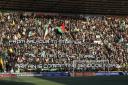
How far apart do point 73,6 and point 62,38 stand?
3598 millimetres

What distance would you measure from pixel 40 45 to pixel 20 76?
5.68m

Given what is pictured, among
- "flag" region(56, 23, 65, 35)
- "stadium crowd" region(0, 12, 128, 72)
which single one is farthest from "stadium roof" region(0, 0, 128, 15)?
"flag" region(56, 23, 65, 35)

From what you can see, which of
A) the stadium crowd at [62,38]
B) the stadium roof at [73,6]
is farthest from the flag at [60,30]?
the stadium roof at [73,6]

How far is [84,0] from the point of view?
3528 centimetres

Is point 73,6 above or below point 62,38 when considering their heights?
above

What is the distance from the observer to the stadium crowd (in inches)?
1219

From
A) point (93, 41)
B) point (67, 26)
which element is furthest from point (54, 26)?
point (93, 41)

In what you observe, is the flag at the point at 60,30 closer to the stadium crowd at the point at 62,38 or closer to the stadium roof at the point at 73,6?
the stadium crowd at the point at 62,38

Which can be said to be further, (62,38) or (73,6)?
(73,6)

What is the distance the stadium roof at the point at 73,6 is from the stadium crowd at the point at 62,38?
0.58 metres

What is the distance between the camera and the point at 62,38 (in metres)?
33.6

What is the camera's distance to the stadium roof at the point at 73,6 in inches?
1318

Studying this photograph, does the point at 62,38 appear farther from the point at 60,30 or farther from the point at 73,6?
the point at 73,6

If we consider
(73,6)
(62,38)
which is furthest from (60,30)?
(73,6)
